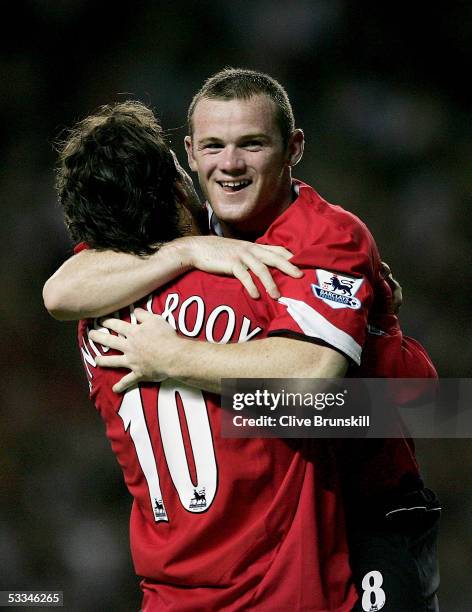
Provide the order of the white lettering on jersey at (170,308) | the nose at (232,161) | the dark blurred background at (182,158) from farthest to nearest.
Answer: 1. the dark blurred background at (182,158)
2. the nose at (232,161)
3. the white lettering on jersey at (170,308)

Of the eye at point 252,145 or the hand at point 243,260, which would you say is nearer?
the hand at point 243,260

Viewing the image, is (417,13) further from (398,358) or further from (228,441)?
(228,441)

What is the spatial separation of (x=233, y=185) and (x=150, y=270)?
0.24 m

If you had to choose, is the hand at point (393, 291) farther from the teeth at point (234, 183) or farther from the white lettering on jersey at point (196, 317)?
the white lettering on jersey at point (196, 317)

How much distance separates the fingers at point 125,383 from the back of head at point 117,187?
0.18 meters

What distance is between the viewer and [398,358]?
157 centimetres

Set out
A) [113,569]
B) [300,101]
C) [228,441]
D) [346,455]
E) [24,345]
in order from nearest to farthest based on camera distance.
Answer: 1. [228,441]
2. [346,455]
3. [113,569]
4. [24,345]
5. [300,101]

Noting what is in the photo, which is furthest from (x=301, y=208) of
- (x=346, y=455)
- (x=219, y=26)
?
(x=219, y=26)

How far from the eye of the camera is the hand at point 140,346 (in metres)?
1.35

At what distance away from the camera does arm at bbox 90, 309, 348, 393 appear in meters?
1.28

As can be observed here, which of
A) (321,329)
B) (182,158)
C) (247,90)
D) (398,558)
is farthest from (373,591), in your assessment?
(182,158)

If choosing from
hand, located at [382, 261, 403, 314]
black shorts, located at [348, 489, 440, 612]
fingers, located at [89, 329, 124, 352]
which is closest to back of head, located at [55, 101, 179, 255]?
fingers, located at [89, 329, 124, 352]

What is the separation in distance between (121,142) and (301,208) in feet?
0.96

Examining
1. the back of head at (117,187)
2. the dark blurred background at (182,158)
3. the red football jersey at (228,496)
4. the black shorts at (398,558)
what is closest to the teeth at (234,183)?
the back of head at (117,187)
